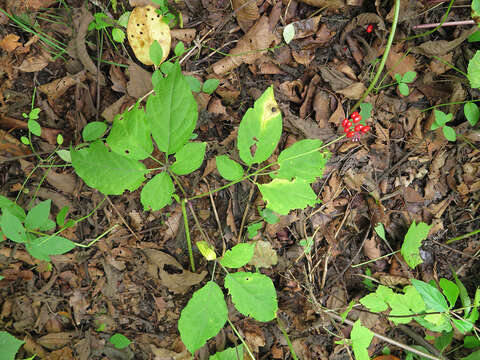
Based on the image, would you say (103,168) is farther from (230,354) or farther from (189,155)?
(230,354)

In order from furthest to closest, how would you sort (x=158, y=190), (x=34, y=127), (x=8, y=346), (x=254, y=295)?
1. (x=34, y=127)
2. (x=8, y=346)
3. (x=254, y=295)
4. (x=158, y=190)

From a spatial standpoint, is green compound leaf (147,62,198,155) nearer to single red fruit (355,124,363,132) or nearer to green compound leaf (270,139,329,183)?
green compound leaf (270,139,329,183)

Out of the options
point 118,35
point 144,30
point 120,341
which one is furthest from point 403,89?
point 120,341

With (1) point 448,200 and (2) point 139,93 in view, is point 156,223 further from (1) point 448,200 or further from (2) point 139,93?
(1) point 448,200

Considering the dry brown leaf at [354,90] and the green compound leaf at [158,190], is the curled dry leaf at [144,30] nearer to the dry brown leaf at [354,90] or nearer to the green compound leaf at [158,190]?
the green compound leaf at [158,190]

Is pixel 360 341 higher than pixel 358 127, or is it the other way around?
pixel 358 127

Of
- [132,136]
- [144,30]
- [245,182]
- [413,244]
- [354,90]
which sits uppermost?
[144,30]

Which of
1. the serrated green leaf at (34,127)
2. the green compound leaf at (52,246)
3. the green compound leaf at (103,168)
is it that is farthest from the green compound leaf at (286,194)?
the serrated green leaf at (34,127)
